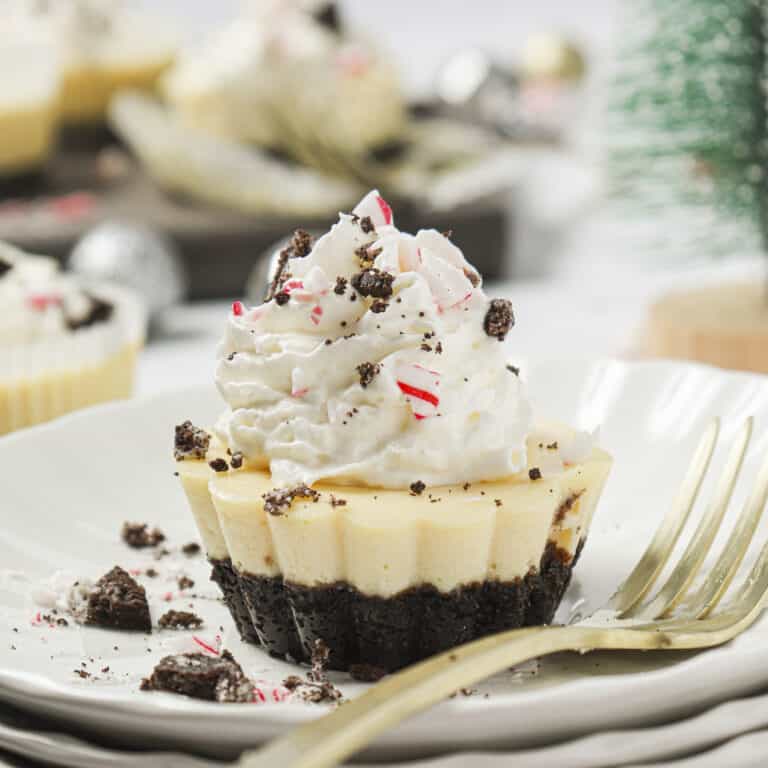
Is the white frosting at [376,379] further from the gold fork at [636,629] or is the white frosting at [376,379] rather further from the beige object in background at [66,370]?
the beige object in background at [66,370]

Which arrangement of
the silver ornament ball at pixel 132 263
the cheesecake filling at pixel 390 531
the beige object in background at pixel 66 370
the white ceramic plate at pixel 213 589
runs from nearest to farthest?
1. the white ceramic plate at pixel 213 589
2. the cheesecake filling at pixel 390 531
3. the beige object in background at pixel 66 370
4. the silver ornament ball at pixel 132 263

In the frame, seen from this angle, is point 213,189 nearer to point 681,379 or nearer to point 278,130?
point 278,130

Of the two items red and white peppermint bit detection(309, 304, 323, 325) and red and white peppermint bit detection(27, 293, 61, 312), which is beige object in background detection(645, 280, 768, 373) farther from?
red and white peppermint bit detection(309, 304, 323, 325)

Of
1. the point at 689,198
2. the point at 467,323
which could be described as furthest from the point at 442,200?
the point at 467,323

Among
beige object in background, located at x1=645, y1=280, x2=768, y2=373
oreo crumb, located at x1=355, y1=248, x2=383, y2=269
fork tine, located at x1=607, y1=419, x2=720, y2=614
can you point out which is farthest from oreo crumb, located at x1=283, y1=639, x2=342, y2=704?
beige object in background, located at x1=645, y1=280, x2=768, y2=373

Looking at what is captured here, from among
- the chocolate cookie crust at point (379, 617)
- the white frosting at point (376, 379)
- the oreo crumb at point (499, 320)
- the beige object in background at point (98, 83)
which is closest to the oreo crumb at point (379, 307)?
the white frosting at point (376, 379)

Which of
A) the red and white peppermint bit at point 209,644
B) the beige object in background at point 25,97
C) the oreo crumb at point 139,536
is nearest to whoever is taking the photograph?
the red and white peppermint bit at point 209,644
